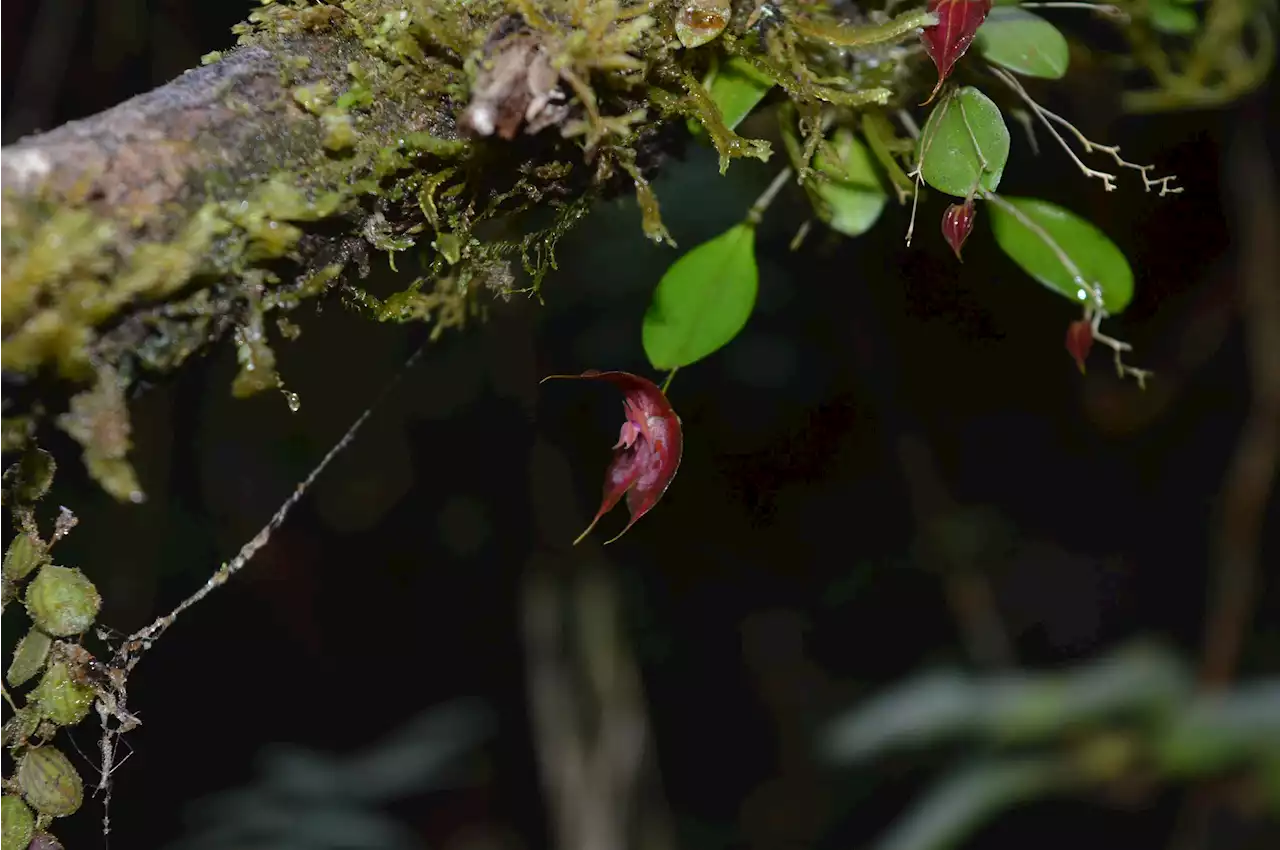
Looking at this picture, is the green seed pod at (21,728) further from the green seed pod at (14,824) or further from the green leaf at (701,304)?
the green leaf at (701,304)

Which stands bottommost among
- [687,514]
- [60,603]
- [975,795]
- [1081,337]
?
[975,795]

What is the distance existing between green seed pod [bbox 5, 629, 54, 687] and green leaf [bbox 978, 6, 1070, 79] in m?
0.75

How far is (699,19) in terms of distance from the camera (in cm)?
61

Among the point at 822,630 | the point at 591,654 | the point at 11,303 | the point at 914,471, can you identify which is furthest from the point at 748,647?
the point at 11,303

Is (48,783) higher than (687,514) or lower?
higher

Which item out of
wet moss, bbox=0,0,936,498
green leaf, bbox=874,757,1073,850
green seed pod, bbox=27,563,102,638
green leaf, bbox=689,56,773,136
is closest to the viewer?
wet moss, bbox=0,0,936,498

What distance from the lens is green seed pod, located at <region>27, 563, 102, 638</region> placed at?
1.92 ft

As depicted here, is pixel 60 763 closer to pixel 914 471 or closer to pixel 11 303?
pixel 11 303

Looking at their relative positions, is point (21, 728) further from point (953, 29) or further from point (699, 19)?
point (953, 29)

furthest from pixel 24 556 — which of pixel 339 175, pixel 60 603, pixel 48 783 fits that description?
pixel 339 175

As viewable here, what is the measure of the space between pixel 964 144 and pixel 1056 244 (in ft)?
0.70

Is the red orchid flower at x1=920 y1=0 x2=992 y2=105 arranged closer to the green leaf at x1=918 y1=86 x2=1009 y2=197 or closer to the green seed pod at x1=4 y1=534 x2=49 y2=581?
the green leaf at x1=918 y1=86 x2=1009 y2=197

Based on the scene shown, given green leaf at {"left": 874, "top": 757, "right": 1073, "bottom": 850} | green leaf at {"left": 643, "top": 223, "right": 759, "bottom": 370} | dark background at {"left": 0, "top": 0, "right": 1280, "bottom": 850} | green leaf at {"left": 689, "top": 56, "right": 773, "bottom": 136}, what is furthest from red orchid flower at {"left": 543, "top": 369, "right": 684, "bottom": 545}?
green leaf at {"left": 874, "top": 757, "right": 1073, "bottom": 850}

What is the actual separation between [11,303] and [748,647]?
85.3 inches
